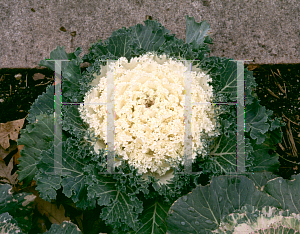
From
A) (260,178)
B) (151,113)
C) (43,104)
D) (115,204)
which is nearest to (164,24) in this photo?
(151,113)

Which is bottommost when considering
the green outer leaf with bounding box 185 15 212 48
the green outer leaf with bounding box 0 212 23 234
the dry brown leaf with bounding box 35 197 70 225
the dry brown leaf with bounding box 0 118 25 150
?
the dry brown leaf with bounding box 35 197 70 225

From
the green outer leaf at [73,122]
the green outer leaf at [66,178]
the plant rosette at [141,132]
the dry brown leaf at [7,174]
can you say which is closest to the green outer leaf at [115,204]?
the plant rosette at [141,132]

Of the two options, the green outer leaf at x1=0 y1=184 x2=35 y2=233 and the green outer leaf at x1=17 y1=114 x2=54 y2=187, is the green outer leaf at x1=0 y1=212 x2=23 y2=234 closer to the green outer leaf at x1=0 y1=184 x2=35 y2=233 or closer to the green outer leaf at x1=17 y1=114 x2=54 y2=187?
the green outer leaf at x1=0 y1=184 x2=35 y2=233

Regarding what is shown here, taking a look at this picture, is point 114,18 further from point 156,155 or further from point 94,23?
point 156,155

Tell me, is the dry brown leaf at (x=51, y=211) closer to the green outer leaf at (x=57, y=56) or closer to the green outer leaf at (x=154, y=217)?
the green outer leaf at (x=154, y=217)

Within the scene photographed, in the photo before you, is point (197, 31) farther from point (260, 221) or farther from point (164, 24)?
point (260, 221)

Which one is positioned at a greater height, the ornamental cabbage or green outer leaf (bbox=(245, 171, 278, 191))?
the ornamental cabbage

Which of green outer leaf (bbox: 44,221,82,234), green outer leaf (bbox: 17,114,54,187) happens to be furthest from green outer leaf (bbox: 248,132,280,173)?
green outer leaf (bbox: 17,114,54,187)
